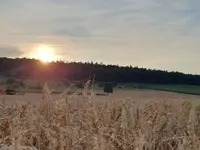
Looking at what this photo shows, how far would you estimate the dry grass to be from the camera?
15.0ft

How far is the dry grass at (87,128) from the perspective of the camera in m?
4.57

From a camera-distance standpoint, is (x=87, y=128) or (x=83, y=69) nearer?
(x=87, y=128)

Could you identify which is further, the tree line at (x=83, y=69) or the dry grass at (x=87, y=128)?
the tree line at (x=83, y=69)

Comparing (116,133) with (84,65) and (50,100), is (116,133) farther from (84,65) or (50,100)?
(84,65)

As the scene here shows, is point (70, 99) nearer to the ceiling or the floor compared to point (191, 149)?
nearer to the ceiling

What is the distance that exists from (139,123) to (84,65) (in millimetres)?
55574

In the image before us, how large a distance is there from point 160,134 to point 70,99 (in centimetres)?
100

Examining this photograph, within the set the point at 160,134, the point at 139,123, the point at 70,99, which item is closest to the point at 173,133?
the point at 160,134

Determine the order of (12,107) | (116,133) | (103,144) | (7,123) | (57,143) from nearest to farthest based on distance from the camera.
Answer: (103,144) < (57,143) < (116,133) < (7,123) < (12,107)

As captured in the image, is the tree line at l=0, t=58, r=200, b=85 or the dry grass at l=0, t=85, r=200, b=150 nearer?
the dry grass at l=0, t=85, r=200, b=150

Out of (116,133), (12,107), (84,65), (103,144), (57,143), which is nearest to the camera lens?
(103,144)

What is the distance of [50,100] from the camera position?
Answer: 5.79m

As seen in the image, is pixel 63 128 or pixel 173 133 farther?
pixel 173 133

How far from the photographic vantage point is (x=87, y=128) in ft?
16.9
